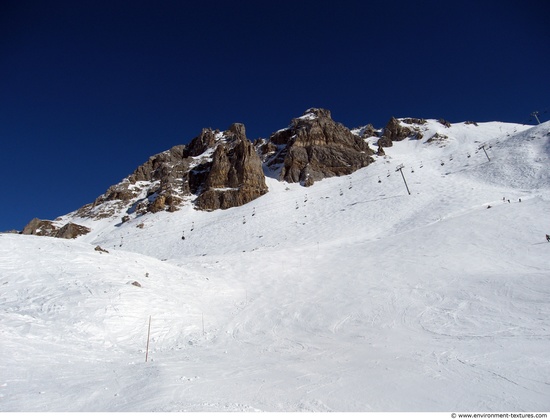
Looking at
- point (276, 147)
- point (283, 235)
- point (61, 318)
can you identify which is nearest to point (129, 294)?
point (61, 318)

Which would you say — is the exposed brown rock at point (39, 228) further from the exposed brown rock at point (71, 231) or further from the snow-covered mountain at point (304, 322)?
the snow-covered mountain at point (304, 322)

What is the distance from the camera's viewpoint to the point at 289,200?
184ft

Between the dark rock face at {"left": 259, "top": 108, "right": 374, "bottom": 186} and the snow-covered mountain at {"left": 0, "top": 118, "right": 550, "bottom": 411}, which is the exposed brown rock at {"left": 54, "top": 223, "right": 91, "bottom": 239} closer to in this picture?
the snow-covered mountain at {"left": 0, "top": 118, "right": 550, "bottom": 411}

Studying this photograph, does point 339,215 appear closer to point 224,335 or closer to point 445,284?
point 445,284

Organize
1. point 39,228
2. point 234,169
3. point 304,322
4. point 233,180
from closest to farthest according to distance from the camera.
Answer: point 304,322, point 39,228, point 233,180, point 234,169

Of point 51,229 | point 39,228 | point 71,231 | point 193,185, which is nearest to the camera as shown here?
point 71,231

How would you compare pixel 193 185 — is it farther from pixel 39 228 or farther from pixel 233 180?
pixel 39 228

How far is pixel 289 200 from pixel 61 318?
1812 inches

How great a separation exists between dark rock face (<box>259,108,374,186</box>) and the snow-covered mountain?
3609 cm

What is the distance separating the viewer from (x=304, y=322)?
13.7m

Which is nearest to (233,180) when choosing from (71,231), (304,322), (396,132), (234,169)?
(234,169)

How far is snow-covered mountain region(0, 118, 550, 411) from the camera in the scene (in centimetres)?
651

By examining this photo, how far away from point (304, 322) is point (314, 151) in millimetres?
62629

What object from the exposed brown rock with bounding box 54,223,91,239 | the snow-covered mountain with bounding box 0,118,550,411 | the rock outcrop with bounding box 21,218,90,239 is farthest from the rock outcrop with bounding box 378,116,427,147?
the rock outcrop with bounding box 21,218,90,239
